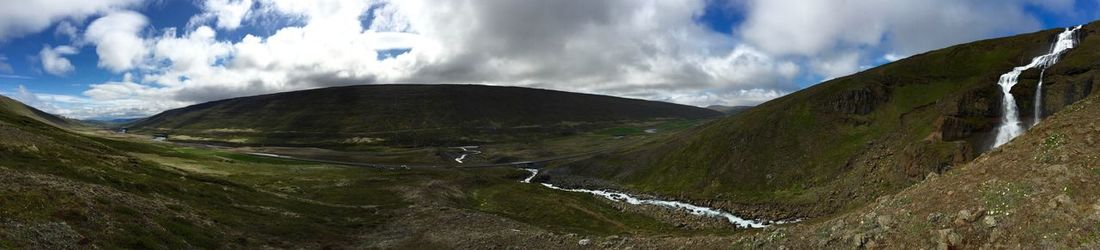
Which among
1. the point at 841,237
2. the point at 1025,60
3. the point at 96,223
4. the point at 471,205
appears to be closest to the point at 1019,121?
the point at 1025,60

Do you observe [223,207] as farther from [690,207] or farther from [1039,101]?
[1039,101]

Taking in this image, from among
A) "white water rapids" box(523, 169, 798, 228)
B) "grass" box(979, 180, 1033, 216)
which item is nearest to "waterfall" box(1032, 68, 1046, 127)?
"white water rapids" box(523, 169, 798, 228)

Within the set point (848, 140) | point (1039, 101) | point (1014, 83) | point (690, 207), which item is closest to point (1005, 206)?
point (690, 207)

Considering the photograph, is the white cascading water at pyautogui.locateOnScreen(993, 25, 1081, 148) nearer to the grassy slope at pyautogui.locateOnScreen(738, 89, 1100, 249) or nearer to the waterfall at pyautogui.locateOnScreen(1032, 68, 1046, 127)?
the waterfall at pyautogui.locateOnScreen(1032, 68, 1046, 127)

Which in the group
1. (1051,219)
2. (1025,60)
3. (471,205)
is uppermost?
(1025,60)

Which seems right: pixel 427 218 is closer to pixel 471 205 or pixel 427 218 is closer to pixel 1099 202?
pixel 471 205

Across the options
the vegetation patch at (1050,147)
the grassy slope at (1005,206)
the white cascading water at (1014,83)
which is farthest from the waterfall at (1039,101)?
the vegetation patch at (1050,147)

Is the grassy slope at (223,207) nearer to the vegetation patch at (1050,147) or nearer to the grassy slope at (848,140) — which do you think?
the grassy slope at (848,140)
